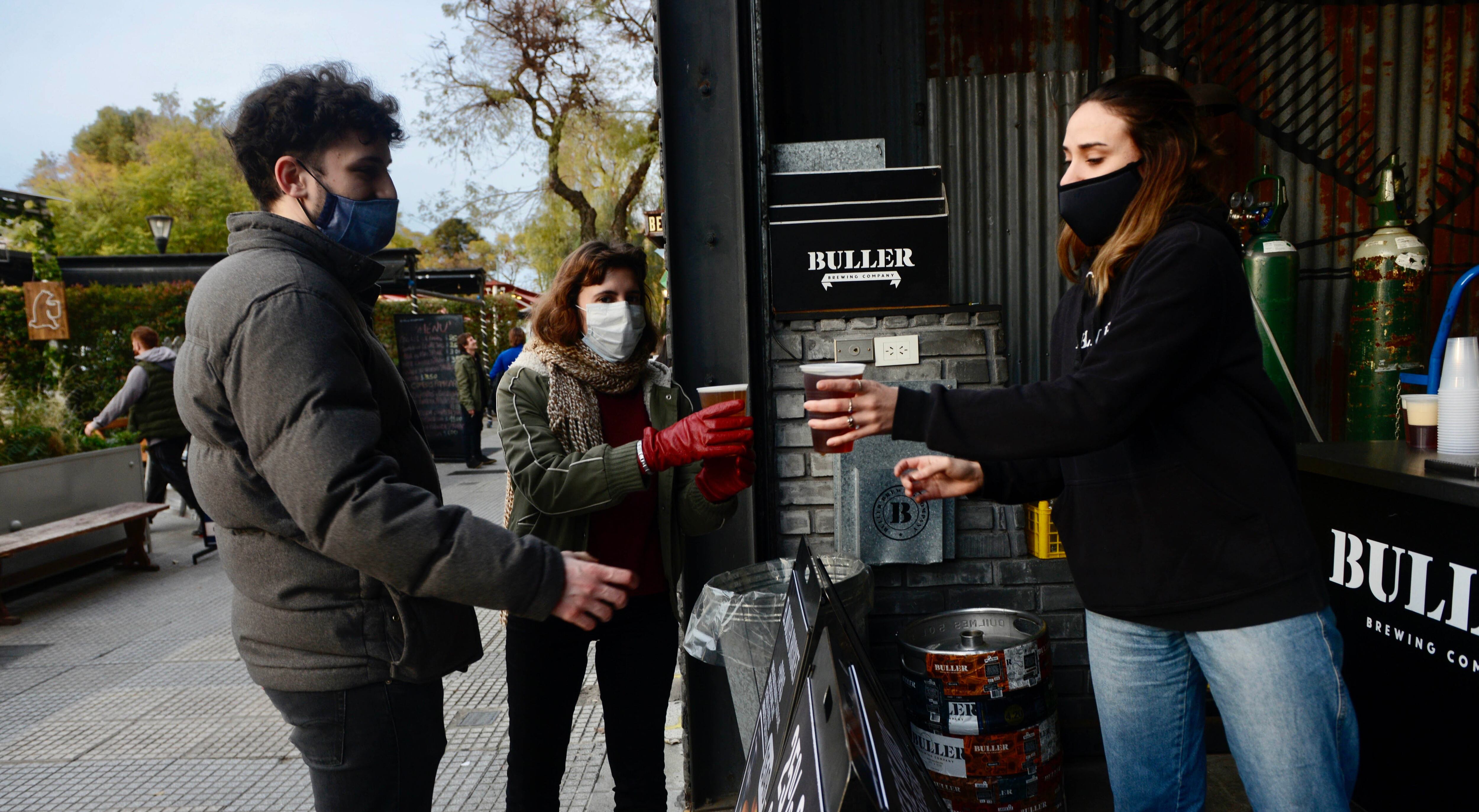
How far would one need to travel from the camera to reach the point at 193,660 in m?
5.16

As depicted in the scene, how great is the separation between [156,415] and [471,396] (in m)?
4.46

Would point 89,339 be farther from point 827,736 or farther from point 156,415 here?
point 827,736

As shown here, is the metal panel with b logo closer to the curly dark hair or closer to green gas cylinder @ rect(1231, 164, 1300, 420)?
green gas cylinder @ rect(1231, 164, 1300, 420)

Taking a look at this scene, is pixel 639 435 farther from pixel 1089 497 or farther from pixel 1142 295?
pixel 1142 295

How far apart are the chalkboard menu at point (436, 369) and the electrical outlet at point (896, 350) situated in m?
10.4

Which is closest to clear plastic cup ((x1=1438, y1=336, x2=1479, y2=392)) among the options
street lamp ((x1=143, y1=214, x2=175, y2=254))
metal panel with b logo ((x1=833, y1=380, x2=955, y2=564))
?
metal panel with b logo ((x1=833, y1=380, x2=955, y2=564))

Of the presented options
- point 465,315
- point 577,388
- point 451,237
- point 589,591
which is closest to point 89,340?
point 465,315

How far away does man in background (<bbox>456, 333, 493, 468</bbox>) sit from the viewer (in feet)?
38.4

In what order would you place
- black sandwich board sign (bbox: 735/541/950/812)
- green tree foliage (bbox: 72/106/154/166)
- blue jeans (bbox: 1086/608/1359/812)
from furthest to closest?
green tree foliage (bbox: 72/106/154/166)
blue jeans (bbox: 1086/608/1359/812)
black sandwich board sign (bbox: 735/541/950/812)

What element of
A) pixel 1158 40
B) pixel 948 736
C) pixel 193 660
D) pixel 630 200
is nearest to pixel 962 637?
pixel 948 736

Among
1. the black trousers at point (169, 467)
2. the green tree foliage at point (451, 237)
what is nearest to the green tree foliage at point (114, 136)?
the green tree foliage at point (451, 237)

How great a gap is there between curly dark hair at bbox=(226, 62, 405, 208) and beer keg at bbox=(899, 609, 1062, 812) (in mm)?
2037

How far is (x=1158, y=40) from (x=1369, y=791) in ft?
10.4

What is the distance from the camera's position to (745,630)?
2402 millimetres
